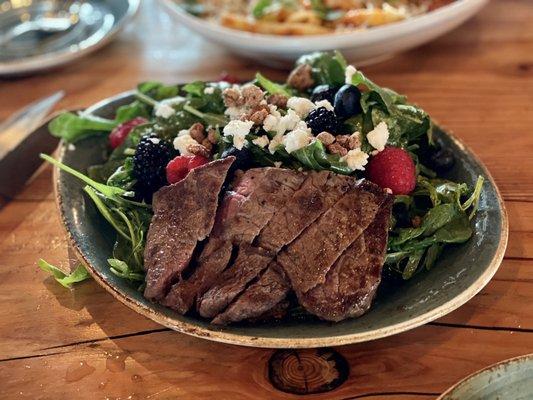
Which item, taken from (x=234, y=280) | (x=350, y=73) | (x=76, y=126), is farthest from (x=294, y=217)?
(x=76, y=126)

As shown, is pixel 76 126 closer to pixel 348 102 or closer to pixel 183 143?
pixel 183 143

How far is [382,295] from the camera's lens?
1.66 m

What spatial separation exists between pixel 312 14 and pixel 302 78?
84cm

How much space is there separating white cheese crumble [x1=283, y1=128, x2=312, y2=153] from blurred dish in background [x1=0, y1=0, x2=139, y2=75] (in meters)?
1.64

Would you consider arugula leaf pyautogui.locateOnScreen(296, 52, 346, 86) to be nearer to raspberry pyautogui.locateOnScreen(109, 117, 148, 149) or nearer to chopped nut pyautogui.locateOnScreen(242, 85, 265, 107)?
chopped nut pyautogui.locateOnScreen(242, 85, 265, 107)

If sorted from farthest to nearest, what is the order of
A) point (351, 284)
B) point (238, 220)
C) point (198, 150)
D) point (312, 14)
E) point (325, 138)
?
point (312, 14), point (198, 150), point (325, 138), point (238, 220), point (351, 284)

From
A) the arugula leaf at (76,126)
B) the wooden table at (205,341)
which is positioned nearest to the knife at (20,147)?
the wooden table at (205,341)

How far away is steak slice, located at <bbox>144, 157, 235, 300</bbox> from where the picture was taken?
162 centimetres

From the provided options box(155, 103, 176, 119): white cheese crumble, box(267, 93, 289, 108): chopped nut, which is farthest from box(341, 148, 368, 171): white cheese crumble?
box(155, 103, 176, 119): white cheese crumble

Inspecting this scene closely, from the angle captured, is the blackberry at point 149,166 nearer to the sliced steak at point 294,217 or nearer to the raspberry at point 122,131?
the raspberry at point 122,131

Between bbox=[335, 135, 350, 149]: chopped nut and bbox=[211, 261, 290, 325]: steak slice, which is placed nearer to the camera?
bbox=[211, 261, 290, 325]: steak slice

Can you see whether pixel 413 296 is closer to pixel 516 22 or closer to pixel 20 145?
pixel 20 145

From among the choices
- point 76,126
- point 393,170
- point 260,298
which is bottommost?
point 260,298

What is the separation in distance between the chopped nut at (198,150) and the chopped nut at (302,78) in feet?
1.58
